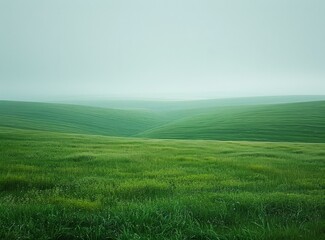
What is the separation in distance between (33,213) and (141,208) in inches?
99.7

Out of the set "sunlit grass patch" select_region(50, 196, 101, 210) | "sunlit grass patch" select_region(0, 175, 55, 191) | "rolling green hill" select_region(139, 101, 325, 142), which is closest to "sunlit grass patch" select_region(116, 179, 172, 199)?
"sunlit grass patch" select_region(50, 196, 101, 210)

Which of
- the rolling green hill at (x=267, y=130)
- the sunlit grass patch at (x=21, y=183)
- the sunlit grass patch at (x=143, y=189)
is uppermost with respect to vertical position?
the sunlit grass patch at (x=21, y=183)

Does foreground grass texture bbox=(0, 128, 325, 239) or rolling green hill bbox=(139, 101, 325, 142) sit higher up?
foreground grass texture bbox=(0, 128, 325, 239)

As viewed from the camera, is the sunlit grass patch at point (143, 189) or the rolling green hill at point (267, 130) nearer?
the sunlit grass patch at point (143, 189)

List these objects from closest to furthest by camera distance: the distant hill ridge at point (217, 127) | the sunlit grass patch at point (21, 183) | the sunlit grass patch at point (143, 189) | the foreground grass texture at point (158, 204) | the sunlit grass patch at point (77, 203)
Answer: the foreground grass texture at point (158, 204)
the sunlit grass patch at point (77, 203)
the sunlit grass patch at point (143, 189)
the sunlit grass patch at point (21, 183)
the distant hill ridge at point (217, 127)

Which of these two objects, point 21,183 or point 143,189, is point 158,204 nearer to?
point 143,189

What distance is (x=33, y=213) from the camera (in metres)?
7.86

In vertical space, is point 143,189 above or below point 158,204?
below

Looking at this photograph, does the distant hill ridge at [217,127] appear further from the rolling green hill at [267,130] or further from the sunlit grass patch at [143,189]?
the sunlit grass patch at [143,189]

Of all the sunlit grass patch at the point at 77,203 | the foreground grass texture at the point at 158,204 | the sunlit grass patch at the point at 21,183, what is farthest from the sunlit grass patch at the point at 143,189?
the sunlit grass patch at the point at 21,183

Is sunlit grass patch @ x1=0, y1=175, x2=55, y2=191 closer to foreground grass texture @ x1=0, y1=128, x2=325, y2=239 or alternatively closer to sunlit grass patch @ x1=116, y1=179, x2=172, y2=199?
foreground grass texture @ x1=0, y1=128, x2=325, y2=239

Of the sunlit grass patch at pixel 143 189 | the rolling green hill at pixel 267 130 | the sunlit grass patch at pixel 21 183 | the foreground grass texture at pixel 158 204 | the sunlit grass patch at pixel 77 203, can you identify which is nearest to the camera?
the foreground grass texture at pixel 158 204

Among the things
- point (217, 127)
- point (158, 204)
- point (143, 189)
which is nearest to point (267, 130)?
point (217, 127)

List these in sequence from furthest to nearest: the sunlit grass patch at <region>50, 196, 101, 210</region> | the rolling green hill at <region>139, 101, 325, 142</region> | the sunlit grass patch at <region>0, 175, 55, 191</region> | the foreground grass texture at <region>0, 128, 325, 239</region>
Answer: the rolling green hill at <region>139, 101, 325, 142</region>, the sunlit grass patch at <region>0, 175, 55, 191</region>, the sunlit grass patch at <region>50, 196, 101, 210</region>, the foreground grass texture at <region>0, 128, 325, 239</region>
